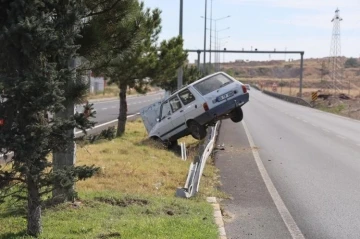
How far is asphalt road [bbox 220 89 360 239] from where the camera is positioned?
26.0ft

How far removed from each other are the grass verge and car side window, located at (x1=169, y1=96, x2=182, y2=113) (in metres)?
6.09

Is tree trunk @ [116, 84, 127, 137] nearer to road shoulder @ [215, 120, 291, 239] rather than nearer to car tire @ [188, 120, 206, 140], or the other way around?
car tire @ [188, 120, 206, 140]

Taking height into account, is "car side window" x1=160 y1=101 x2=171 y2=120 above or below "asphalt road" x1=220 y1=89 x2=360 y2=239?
above

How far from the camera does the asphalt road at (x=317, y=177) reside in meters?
7.94

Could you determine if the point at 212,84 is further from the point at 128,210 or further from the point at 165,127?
the point at 128,210

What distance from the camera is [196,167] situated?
926 cm

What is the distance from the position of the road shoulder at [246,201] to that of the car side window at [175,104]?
238cm

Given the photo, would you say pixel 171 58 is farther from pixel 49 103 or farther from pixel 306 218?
pixel 49 103

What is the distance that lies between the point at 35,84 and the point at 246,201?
5388 mm

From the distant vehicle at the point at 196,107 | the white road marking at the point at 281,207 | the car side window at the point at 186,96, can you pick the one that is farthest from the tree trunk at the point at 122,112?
the white road marking at the point at 281,207

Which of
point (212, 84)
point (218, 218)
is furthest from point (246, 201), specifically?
point (212, 84)

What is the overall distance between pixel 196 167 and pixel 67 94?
3.92m

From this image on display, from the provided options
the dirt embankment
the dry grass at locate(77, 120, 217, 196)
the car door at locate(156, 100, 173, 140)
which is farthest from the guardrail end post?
the dirt embankment

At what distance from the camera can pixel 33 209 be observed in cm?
558
